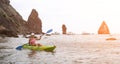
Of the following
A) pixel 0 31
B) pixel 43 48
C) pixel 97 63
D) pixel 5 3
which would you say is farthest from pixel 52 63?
pixel 5 3

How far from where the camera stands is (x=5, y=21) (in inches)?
3875

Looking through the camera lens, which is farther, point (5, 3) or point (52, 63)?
point (5, 3)

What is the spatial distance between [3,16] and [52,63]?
75726mm

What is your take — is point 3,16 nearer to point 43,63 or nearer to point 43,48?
point 43,48

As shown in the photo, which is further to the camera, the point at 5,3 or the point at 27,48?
the point at 5,3

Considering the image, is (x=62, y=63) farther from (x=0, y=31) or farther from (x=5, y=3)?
(x=5, y=3)

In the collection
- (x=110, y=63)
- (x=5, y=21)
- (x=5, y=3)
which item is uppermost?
(x=5, y=3)

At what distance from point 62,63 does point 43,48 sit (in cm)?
1271

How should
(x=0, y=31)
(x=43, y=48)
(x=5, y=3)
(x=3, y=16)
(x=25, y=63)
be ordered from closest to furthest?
(x=25, y=63) < (x=43, y=48) < (x=0, y=31) < (x=3, y=16) < (x=5, y=3)

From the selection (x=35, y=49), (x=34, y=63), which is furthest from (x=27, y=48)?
(x=34, y=63)

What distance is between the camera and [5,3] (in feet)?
455

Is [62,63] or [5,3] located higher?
[5,3]

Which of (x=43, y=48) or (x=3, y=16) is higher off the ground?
(x=3, y=16)

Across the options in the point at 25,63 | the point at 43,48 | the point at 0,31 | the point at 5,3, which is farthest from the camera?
the point at 5,3
